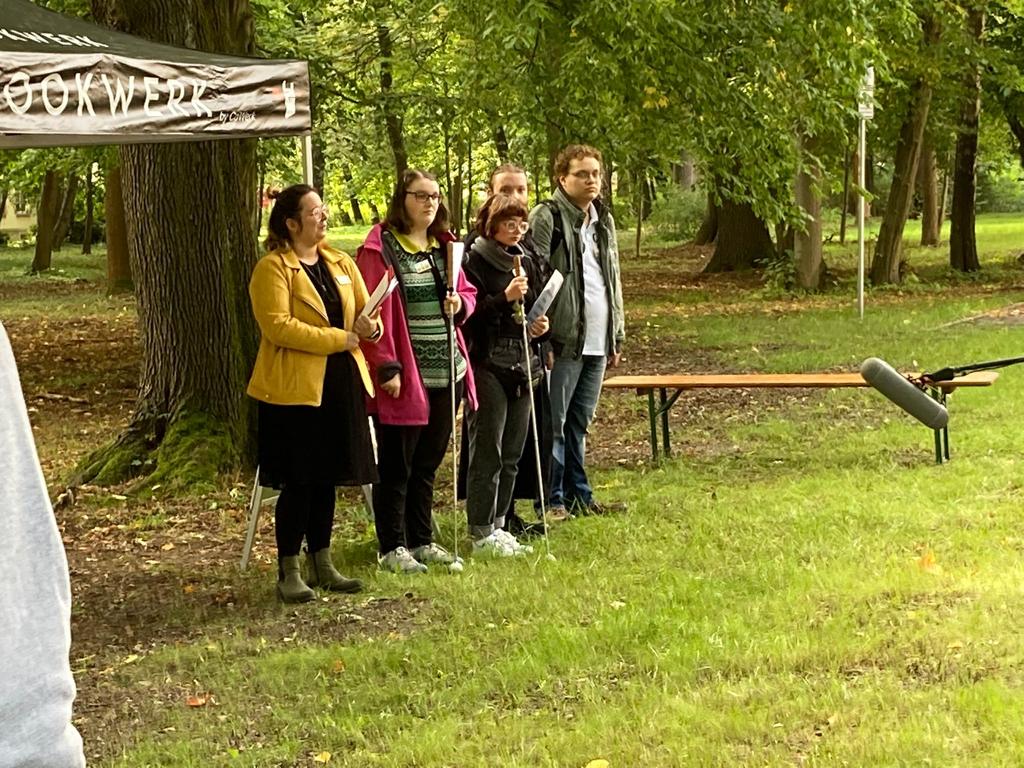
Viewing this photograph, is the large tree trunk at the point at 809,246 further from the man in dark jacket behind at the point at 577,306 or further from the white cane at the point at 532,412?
the white cane at the point at 532,412

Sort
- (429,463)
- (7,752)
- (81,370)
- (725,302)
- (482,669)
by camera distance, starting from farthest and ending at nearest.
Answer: (725,302) → (81,370) → (429,463) → (482,669) → (7,752)

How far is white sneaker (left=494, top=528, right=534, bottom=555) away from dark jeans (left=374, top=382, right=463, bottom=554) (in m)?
0.35

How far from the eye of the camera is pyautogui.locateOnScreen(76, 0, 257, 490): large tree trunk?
8.77 meters

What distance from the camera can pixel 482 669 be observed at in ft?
16.9

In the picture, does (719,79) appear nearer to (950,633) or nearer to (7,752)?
(950,633)

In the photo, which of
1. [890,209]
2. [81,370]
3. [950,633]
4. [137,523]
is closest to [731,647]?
[950,633]

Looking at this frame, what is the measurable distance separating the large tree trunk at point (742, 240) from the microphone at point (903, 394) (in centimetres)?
2344

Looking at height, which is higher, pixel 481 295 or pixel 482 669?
pixel 481 295

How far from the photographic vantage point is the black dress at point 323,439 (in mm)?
6293

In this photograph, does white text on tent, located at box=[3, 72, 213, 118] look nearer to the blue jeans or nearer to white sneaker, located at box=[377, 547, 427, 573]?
white sneaker, located at box=[377, 547, 427, 573]

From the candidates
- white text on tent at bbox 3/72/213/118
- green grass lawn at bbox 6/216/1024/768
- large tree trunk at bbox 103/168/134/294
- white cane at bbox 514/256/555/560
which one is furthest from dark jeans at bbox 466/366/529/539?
large tree trunk at bbox 103/168/134/294

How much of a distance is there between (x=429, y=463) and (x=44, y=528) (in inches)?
222

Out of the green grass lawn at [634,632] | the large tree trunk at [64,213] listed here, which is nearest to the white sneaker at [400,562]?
the green grass lawn at [634,632]

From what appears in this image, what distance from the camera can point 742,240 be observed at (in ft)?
85.2
